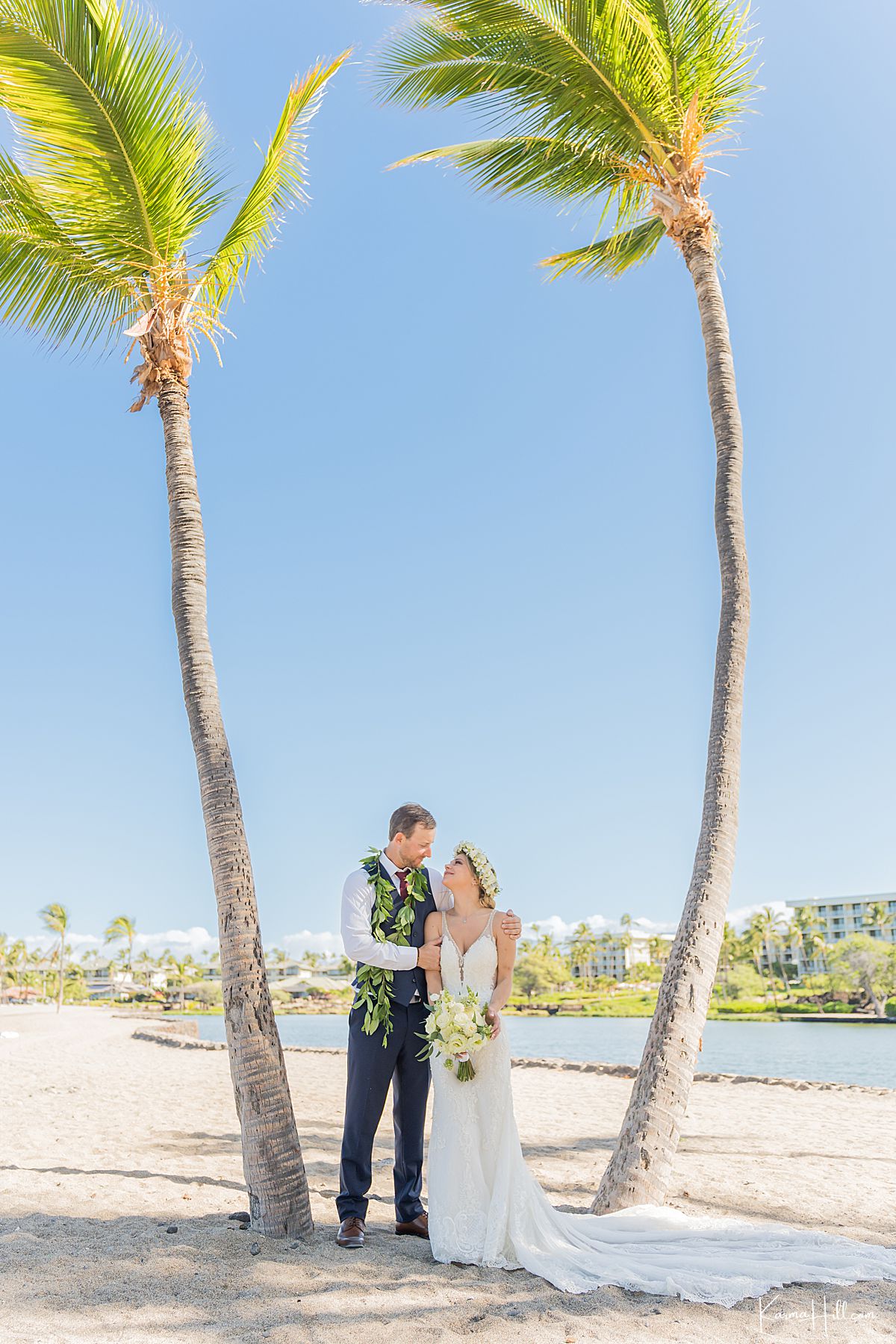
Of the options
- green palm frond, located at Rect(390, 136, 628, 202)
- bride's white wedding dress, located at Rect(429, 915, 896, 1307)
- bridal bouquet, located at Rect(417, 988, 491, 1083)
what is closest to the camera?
bride's white wedding dress, located at Rect(429, 915, 896, 1307)

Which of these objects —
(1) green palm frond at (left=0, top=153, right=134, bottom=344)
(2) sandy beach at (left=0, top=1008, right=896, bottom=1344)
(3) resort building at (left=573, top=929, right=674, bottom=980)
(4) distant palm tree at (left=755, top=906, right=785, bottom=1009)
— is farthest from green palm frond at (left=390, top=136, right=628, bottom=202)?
(3) resort building at (left=573, top=929, right=674, bottom=980)

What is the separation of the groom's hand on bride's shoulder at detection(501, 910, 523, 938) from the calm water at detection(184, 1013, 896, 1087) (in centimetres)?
1525

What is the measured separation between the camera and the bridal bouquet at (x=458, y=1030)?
4.71 m

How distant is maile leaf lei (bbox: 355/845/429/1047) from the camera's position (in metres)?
5.03

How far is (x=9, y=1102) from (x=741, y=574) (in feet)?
39.4

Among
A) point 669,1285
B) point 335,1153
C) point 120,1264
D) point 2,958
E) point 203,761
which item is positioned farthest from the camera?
point 2,958

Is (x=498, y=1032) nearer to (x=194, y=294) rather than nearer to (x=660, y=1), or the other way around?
(x=194, y=294)

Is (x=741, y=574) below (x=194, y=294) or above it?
below

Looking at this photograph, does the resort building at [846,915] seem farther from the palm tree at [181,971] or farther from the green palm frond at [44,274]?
the green palm frond at [44,274]

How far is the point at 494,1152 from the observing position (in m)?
4.76

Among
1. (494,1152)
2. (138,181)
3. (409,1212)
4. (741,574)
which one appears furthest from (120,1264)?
(138,181)

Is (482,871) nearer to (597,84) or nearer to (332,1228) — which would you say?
(332,1228)

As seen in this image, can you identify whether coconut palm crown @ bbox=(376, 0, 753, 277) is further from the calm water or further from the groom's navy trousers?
the calm water

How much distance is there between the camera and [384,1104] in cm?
494
